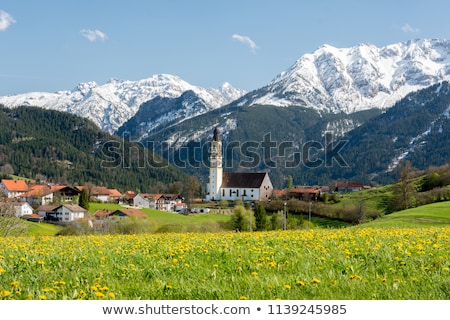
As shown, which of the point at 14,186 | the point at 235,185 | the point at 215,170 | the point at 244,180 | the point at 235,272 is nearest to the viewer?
the point at 235,272

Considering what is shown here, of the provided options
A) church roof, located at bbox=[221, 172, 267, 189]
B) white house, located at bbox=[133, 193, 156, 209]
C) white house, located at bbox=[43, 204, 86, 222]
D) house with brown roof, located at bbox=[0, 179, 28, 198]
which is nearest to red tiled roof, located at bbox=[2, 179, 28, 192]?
house with brown roof, located at bbox=[0, 179, 28, 198]

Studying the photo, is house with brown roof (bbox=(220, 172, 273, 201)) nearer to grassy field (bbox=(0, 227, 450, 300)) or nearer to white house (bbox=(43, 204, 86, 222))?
white house (bbox=(43, 204, 86, 222))

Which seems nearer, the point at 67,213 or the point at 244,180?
the point at 67,213

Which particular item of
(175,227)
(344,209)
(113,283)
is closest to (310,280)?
(113,283)

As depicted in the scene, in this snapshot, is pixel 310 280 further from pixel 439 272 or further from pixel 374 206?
pixel 374 206

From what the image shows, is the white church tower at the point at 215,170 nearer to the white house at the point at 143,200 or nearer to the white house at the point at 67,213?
the white house at the point at 143,200

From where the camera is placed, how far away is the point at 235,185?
595ft

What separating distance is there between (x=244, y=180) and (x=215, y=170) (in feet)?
39.7

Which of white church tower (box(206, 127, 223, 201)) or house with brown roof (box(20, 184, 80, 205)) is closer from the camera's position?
house with brown roof (box(20, 184, 80, 205))

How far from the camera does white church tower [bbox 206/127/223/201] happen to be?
172375mm

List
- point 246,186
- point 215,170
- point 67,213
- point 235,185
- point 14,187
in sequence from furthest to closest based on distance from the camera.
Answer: point 14,187, point 235,185, point 246,186, point 215,170, point 67,213

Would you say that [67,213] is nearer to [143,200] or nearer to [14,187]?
[143,200]

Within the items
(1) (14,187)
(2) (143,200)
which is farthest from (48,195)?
(2) (143,200)
